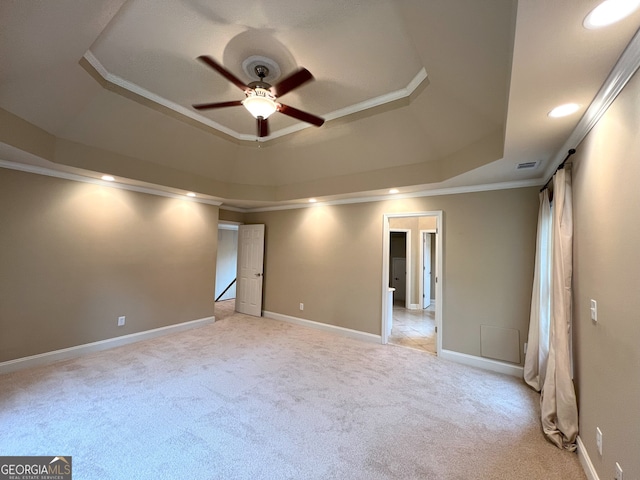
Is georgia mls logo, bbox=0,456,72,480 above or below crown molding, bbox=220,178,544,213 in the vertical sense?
below

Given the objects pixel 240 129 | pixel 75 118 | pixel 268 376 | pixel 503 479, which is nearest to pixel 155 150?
pixel 75 118

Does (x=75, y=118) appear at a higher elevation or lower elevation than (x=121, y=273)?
higher

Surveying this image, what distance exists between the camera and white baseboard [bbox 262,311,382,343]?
4.39 m

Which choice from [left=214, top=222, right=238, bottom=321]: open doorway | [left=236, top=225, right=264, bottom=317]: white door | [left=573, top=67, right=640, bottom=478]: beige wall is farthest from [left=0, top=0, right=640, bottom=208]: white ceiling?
[left=214, top=222, right=238, bottom=321]: open doorway

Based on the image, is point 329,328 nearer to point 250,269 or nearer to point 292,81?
point 250,269

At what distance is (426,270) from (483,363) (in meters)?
3.93

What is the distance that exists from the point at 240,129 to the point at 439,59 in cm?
270

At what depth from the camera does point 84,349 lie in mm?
3615

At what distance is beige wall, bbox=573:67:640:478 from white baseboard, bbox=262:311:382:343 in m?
2.66

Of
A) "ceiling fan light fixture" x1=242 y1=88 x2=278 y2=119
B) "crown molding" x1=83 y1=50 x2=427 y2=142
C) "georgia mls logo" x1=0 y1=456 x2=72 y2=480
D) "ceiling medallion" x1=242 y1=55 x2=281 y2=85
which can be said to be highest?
"crown molding" x1=83 y1=50 x2=427 y2=142

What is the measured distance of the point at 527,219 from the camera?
130 inches

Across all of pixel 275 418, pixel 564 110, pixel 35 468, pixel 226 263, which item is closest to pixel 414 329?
pixel 275 418

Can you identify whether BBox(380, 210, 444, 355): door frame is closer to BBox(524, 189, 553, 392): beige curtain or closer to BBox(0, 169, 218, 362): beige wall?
BBox(524, 189, 553, 392): beige curtain

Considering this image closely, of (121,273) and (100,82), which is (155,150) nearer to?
(100,82)
